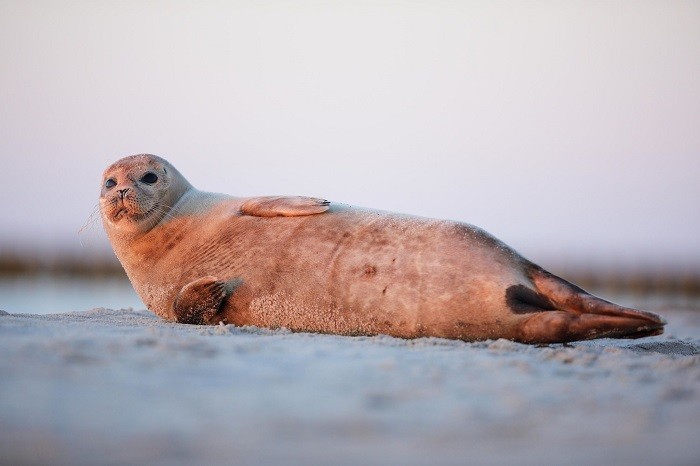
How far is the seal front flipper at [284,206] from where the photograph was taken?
5035mm

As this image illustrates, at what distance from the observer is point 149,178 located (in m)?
5.75

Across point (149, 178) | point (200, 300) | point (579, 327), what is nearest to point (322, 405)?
point (579, 327)

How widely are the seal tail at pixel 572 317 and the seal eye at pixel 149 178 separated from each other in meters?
2.76

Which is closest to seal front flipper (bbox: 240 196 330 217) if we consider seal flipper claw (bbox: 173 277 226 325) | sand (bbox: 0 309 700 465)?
seal flipper claw (bbox: 173 277 226 325)

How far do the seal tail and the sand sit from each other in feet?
2.53

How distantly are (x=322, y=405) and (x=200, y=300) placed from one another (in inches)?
105

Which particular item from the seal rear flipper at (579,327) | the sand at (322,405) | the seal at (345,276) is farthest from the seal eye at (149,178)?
the seal rear flipper at (579,327)

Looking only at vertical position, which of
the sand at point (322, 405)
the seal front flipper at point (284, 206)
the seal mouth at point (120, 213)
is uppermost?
the seal front flipper at point (284, 206)

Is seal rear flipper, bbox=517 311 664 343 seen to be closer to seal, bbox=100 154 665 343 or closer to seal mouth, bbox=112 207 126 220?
seal, bbox=100 154 665 343

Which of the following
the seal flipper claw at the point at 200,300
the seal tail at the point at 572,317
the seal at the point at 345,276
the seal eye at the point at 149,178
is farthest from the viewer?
the seal eye at the point at 149,178

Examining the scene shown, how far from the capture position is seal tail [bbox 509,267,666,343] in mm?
4121

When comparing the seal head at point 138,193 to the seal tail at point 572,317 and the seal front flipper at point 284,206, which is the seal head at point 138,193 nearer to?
the seal front flipper at point 284,206

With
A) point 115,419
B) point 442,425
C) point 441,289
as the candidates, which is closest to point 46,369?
point 115,419

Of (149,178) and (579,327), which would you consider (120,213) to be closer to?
(149,178)
